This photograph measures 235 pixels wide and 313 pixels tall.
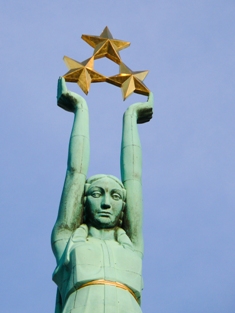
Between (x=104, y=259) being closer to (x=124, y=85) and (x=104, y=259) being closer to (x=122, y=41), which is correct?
(x=124, y=85)

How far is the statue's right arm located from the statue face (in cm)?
23

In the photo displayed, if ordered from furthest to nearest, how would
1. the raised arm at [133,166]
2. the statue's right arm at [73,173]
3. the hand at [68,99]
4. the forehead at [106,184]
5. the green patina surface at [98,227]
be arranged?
the hand at [68,99] < the raised arm at [133,166] < the forehead at [106,184] < the statue's right arm at [73,173] < the green patina surface at [98,227]

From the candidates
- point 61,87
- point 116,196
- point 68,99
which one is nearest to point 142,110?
point 68,99

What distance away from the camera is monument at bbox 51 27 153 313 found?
15.4 m

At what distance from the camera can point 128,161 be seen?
17.8 meters

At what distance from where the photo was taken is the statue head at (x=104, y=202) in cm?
1675

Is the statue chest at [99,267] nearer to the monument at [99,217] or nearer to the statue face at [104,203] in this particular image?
the monument at [99,217]

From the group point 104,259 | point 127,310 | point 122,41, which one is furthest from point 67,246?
point 122,41

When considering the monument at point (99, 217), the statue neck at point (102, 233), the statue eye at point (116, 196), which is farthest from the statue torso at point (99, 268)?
the statue eye at point (116, 196)

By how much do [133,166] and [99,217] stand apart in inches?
58.8

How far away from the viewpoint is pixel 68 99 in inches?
727

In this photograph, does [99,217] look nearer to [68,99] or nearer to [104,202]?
[104,202]

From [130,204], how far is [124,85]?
3.18 metres

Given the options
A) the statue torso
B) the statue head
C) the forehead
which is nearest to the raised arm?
the statue head
